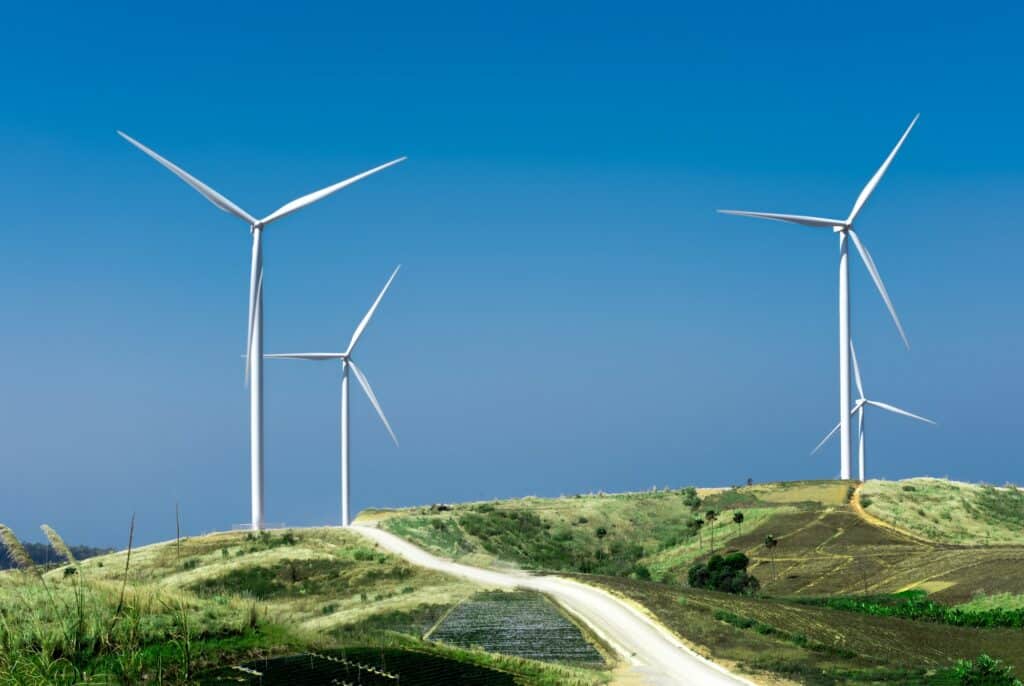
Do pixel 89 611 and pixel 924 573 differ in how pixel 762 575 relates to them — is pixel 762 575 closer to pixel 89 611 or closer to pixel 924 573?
pixel 924 573

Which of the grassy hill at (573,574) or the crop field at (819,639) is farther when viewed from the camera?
the crop field at (819,639)

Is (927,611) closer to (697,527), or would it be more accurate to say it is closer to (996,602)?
(996,602)

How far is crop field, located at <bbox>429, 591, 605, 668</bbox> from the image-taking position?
3675cm

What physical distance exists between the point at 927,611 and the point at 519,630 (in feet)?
77.6

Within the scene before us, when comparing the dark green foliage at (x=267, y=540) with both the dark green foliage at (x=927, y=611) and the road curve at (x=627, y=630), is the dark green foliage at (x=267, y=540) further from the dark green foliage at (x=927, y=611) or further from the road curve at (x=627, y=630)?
the dark green foliage at (x=927, y=611)

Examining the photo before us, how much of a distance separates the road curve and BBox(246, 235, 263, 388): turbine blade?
74.7 feet

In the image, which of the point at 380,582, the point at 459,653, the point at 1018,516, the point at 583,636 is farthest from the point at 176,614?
the point at 1018,516

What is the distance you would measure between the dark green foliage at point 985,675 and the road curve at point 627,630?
727 cm

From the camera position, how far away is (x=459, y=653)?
33.9 meters

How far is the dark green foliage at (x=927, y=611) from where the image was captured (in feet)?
163

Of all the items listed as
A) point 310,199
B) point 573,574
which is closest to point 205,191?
point 310,199

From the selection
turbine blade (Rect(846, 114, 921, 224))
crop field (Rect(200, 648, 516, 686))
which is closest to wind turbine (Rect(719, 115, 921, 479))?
turbine blade (Rect(846, 114, 921, 224))

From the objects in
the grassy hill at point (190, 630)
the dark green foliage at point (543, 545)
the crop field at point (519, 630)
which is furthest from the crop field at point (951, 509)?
the grassy hill at point (190, 630)

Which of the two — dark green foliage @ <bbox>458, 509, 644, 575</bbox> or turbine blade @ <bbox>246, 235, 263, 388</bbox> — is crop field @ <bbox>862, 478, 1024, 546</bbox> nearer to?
dark green foliage @ <bbox>458, 509, 644, 575</bbox>
